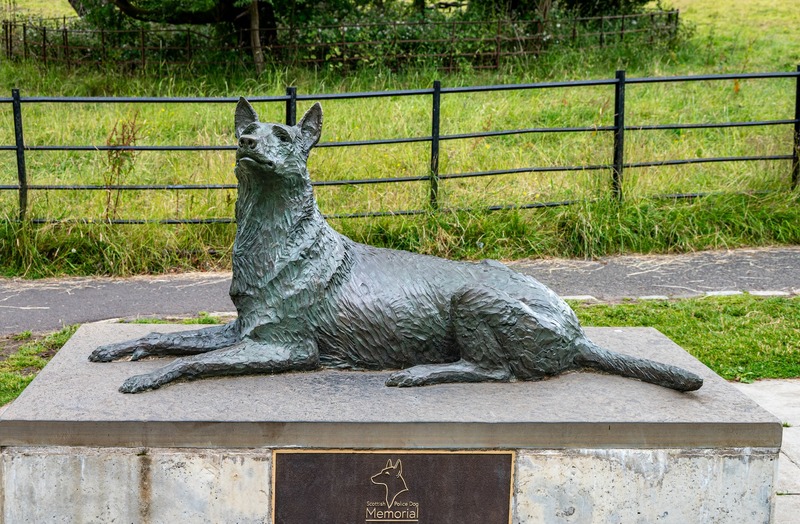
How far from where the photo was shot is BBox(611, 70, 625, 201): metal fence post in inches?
346

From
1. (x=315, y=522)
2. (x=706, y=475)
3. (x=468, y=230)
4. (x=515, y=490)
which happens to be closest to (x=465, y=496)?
(x=515, y=490)

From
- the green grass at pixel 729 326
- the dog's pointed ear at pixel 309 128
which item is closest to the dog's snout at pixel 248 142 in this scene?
the dog's pointed ear at pixel 309 128

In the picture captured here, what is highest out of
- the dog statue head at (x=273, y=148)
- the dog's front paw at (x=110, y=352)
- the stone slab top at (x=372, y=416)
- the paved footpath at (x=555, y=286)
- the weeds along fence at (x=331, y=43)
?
the weeds along fence at (x=331, y=43)

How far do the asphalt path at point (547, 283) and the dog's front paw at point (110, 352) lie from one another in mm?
2480

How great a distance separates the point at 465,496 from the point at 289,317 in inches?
39.0

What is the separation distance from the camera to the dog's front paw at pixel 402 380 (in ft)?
13.4

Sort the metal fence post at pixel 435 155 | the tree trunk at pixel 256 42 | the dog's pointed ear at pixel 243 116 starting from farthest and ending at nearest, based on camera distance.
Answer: the tree trunk at pixel 256 42 → the metal fence post at pixel 435 155 → the dog's pointed ear at pixel 243 116

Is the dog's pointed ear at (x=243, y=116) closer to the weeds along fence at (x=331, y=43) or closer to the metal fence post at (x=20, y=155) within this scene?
the metal fence post at (x=20, y=155)

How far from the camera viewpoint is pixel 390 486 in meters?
3.80

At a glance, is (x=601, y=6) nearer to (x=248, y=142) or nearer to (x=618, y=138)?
(x=618, y=138)

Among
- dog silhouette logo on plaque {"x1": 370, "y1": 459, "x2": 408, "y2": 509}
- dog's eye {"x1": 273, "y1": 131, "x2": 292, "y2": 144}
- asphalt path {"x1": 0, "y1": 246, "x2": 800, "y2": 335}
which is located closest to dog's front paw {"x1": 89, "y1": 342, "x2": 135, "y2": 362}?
dog's eye {"x1": 273, "y1": 131, "x2": 292, "y2": 144}

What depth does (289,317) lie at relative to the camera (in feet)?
13.3

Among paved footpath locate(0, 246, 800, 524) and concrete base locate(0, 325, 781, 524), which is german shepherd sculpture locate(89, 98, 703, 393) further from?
paved footpath locate(0, 246, 800, 524)

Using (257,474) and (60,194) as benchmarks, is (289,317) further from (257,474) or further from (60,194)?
(60,194)
